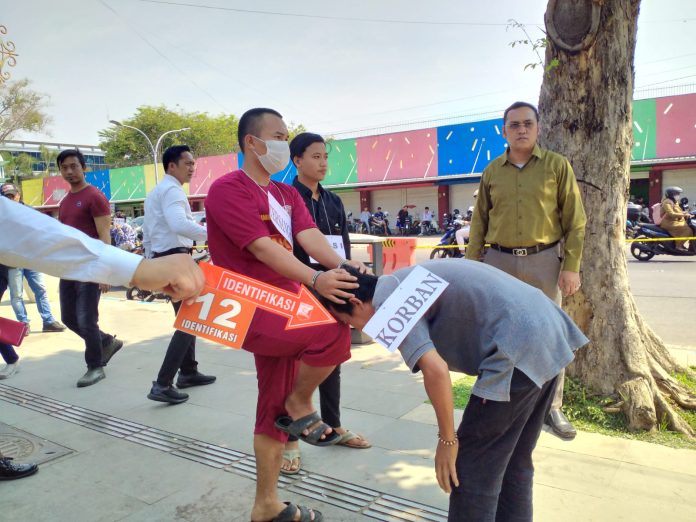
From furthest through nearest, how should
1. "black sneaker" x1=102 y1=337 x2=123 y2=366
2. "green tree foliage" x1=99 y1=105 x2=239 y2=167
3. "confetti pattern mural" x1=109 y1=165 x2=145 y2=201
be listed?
1. "green tree foliage" x1=99 y1=105 x2=239 y2=167
2. "confetti pattern mural" x1=109 y1=165 x2=145 y2=201
3. "black sneaker" x1=102 y1=337 x2=123 y2=366

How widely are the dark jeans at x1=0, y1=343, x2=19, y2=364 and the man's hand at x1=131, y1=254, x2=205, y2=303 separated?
12.7 feet

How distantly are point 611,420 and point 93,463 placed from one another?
A: 10.8 feet

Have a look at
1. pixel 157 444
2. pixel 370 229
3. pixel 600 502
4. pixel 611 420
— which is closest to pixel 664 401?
pixel 611 420

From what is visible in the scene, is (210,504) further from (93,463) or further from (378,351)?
(378,351)

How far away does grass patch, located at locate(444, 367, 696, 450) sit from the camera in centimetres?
343

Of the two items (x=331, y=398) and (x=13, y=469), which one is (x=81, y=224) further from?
(x=331, y=398)

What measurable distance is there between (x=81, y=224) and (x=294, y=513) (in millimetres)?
3450

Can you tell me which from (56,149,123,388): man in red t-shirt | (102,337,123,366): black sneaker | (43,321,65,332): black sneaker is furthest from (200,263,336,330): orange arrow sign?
(43,321,65,332): black sneaker

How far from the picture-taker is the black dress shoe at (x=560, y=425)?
3.47 metres

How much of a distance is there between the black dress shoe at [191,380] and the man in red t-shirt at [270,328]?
8.02ft

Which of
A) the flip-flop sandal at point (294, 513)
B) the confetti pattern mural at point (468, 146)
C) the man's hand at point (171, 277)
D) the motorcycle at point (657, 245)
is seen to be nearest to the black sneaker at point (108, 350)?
the flip-flop sandal at point (294, 513)

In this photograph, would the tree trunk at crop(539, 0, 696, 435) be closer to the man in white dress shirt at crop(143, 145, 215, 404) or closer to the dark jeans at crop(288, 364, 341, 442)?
the dark jeans at crop(288, 364, 341, 442)

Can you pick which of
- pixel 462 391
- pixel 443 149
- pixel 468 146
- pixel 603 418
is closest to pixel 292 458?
pixel 462 391

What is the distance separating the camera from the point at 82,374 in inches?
210
